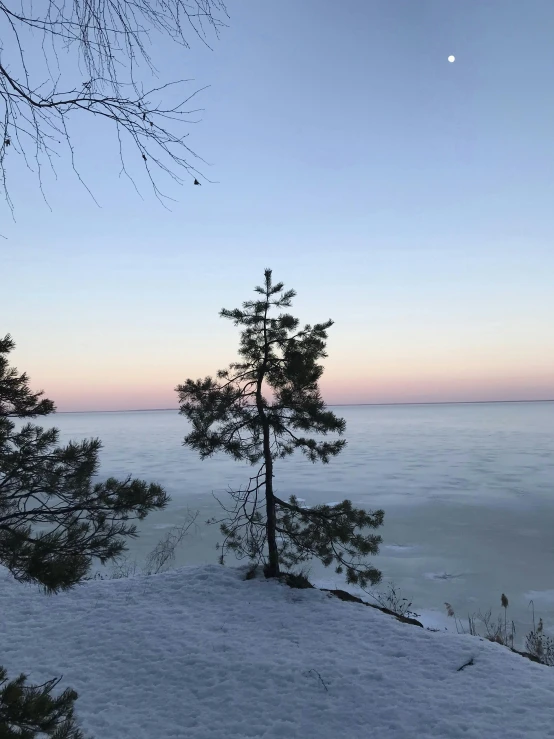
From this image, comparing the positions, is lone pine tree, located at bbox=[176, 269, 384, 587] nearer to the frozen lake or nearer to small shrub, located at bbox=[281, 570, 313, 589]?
small shrub, located at bbox=[281, 570, 313, 589]

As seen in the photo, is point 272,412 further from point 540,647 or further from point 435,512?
point 435,512

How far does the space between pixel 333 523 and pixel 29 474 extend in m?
7.31

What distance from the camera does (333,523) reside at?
10.1 meters

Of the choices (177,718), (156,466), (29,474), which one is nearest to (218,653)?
(177,718)

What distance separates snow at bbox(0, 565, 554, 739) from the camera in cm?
550

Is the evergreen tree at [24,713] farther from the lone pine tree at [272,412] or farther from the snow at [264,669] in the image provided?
the lone pine tree at [272,412]

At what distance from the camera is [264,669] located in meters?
6.59

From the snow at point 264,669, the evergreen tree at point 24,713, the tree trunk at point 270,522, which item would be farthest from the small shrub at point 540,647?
the evergreen tree at point 24,713

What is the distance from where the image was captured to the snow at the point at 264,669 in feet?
18.0

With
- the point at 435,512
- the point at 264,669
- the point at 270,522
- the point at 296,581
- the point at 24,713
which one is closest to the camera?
the point at 24,713

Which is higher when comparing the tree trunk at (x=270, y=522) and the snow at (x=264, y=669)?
the tree trunk at (x=270, y=522)

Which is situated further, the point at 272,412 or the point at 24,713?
the point at 272,412

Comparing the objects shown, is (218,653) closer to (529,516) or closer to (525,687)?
(525,687)

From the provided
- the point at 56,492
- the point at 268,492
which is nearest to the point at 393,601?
the point at 268,492
